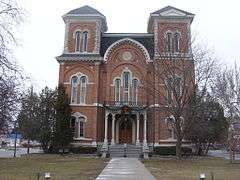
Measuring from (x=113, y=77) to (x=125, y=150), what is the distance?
9.17 m

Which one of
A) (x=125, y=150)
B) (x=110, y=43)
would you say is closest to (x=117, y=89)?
(x=110, y=43)

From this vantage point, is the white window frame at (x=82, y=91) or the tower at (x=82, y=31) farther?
the tower at (x=82, y=31)

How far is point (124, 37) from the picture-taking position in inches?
2009

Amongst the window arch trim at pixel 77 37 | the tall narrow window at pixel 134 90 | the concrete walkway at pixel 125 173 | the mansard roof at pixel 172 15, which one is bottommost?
the concrete walkway at pixel 125 173

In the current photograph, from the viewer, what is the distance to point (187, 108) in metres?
38.2

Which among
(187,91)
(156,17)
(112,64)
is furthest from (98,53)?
(187,91)

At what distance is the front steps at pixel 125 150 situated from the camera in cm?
4428

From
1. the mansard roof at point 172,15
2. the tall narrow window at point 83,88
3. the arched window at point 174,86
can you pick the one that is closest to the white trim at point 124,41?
the tall narrow window at point 83,88

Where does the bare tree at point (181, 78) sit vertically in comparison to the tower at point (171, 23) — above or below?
below

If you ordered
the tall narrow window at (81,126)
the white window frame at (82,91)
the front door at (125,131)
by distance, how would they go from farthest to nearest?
the front door at (125,131)
the white window frame at (82,91)
the tall narrow window at (81,126)

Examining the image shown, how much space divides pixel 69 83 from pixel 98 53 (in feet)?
15.6

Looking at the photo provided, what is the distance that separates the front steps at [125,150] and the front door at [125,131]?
296 cm

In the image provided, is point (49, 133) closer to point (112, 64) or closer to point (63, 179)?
point (112, 64)

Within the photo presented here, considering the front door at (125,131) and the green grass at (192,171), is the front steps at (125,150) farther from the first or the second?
the green grass at (192,171)
